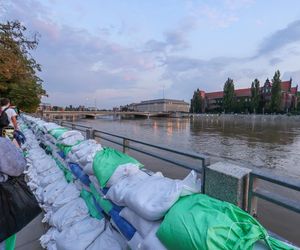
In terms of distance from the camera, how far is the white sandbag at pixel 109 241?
8.84 feet

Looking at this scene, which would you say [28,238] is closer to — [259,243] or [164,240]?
[164,240]

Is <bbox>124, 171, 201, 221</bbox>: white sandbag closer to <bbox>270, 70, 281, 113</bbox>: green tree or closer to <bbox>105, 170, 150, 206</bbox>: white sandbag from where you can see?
<bbox>105, 170, 150, 206</bbox>: white sandbag

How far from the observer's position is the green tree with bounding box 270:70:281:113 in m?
74.5

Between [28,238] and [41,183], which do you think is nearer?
[28,238]

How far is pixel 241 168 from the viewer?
2.30 meters

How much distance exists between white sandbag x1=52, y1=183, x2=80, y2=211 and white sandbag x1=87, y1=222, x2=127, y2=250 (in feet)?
4.01

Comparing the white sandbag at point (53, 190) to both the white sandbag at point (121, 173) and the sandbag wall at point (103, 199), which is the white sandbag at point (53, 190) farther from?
the white sandbag at point (121, 173)

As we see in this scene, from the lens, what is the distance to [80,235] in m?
2.91

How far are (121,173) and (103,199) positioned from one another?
466 millimetres

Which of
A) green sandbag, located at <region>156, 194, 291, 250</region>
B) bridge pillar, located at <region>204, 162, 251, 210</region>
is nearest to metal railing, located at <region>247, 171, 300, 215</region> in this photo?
bridge pillar, located at <region>204, 162, 251, 210</region>

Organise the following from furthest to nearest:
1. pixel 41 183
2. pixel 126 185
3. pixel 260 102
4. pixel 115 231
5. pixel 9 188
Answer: pixel 260 102 < pixel 41 183 < pixel 115 231 < pixel 126 185 < pixel 9 188

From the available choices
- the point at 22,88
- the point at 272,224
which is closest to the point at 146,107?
the point at 22,88

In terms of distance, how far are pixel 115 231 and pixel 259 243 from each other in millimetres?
1699

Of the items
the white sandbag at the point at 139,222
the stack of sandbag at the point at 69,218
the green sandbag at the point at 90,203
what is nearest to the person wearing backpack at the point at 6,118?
the stack of sandbag at the point at 69,218
